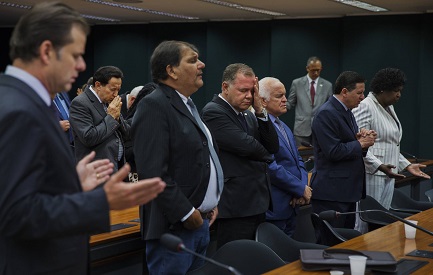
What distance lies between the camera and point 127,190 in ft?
5.89

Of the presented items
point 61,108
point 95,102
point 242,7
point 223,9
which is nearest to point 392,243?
point 95,102

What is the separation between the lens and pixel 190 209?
3.04 m

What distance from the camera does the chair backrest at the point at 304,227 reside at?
526cm

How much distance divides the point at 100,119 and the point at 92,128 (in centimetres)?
14

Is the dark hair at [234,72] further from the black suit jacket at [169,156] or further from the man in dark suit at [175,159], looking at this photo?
the black suit jacket at [169,156]

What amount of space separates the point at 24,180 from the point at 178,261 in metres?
1.45

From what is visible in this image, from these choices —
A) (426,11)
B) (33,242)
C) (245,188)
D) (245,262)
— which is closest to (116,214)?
(245,188)

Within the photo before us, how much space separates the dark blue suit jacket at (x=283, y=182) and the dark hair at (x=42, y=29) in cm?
265

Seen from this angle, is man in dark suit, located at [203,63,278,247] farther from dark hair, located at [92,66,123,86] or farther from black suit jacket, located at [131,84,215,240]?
dark hair, located at [92,66,123,86]

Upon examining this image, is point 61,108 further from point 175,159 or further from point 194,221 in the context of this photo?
point 194,221

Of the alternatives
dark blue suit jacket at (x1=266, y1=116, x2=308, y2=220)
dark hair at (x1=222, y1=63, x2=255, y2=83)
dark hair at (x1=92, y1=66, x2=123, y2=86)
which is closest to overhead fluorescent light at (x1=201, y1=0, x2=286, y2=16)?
dark hair at (x1=92, y1=66, x2=123, y2=86)

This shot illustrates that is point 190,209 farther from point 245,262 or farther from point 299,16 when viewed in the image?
point 299,16

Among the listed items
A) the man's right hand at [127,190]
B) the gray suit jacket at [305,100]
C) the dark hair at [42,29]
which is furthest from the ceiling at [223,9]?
the man's right hand at [127,190]

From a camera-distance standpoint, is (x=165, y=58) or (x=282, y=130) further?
(x=282, y=130)
